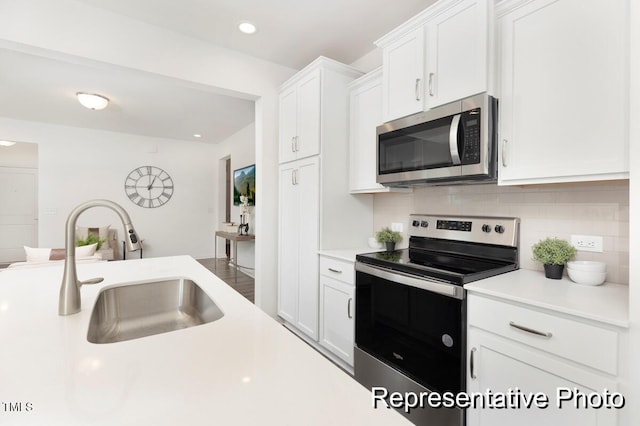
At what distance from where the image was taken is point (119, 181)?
5836 mm

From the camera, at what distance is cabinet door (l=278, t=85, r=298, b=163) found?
2760mm

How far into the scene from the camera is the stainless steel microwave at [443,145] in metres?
1.55

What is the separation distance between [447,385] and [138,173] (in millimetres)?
6439

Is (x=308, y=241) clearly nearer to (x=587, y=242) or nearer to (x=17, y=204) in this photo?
(x=587, y=242)

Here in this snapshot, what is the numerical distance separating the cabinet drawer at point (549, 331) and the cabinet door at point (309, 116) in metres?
1.66

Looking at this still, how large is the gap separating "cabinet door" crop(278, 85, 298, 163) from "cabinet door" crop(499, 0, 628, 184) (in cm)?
168

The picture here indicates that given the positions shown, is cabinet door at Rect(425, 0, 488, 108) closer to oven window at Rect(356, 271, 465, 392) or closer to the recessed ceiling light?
oven window at Rect(356, 271, 465, 392)

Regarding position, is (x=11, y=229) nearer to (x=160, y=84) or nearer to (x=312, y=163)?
(x=160, y=84)

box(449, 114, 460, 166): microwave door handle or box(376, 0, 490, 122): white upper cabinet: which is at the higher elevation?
box(376, 0, 490, 122): white upper cabinet

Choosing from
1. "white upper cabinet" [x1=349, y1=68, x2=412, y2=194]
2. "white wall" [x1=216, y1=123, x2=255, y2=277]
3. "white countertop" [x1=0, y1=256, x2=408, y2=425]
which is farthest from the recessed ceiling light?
"white wall" [x1=216, y1=123, x2=255, y2=277]

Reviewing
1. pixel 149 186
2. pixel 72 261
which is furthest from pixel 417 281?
pixel 149 186

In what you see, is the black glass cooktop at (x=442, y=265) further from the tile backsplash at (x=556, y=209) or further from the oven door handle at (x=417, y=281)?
the tile backsplash at (x=556, y=209)

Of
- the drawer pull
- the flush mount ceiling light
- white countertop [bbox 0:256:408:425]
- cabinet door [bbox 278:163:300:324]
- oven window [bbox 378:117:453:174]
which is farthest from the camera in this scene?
the flush mount ceiling light

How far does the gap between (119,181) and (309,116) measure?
198 inches
